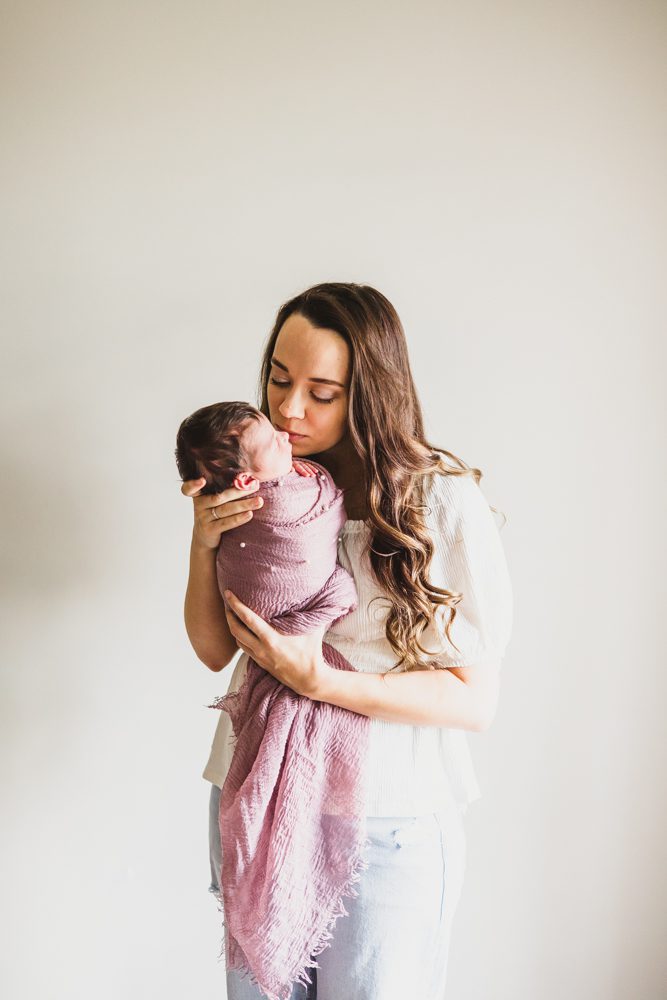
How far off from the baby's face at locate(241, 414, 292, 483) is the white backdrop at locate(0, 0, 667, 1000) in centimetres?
49

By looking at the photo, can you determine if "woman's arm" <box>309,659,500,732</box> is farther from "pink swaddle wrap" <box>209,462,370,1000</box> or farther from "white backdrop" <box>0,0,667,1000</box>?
"white backdrop" <box>0,0,667,1000</box>

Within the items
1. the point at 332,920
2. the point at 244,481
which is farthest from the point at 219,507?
the point at 332,920

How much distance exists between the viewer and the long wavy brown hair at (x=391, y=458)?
116cm

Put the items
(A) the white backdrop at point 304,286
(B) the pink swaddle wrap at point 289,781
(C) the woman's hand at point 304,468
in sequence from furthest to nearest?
1. (A) the white backdrop at point 304,286
2. (C) the woman's hand at point 304,468
3. (B) the pink swaddle wrap at point 289,781

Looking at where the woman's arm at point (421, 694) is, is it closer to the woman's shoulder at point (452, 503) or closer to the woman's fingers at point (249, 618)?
the woman's fingers at point (249, 618)

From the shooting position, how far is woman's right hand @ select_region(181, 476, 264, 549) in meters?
1.13

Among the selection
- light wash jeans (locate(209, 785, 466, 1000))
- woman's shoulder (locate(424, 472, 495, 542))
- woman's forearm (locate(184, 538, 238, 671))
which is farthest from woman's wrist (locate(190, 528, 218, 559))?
light wash jeans (locate(209, 785, 466, 1000))

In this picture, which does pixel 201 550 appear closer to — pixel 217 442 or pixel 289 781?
pixel 217 442

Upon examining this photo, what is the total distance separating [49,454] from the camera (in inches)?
61.9

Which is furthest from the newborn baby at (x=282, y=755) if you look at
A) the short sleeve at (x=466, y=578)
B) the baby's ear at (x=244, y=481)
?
the short sleeve at (x=466, y=578)

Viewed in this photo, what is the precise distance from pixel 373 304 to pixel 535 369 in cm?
47

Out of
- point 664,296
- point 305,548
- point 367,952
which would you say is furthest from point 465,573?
point 664,296

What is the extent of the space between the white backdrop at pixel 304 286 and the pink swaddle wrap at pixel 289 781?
48 centimetres

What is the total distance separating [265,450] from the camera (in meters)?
1.12
